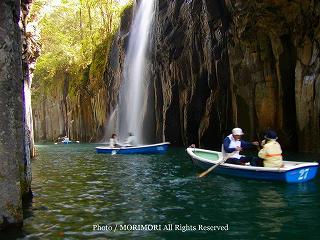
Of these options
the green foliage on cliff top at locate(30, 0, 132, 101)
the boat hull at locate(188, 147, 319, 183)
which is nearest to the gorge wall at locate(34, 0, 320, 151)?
the boat hull at locate(188, 147, 319, 183)

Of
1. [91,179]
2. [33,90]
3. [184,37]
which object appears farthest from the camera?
[33,90]

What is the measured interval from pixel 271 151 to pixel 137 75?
99.9 ft

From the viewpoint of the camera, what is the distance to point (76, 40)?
6650cm

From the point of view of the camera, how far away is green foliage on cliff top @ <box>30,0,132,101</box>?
57.1m

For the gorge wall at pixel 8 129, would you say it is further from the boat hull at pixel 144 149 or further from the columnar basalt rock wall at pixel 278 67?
the boat hull at pixel 144 149

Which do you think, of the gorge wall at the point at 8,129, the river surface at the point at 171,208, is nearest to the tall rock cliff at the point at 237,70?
the river surface at the point at 171,208

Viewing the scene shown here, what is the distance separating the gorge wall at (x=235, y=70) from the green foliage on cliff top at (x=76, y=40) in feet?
60.2

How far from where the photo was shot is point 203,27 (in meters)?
32.0

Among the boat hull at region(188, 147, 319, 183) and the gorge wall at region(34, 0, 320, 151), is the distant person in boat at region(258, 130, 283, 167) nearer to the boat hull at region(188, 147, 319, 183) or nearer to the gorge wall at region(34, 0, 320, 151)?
Result: the boat hull at region(188, 147, 319, 183)

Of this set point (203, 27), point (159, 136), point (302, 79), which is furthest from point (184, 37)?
point (302, 79)

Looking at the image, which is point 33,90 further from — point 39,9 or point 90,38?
point 39,9

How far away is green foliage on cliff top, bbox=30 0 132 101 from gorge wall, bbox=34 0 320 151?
60.2ft

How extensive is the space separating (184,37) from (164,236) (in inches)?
1090

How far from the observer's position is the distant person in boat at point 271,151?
13562 millimetres
